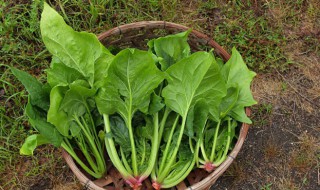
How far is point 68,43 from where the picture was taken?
1.67 metres

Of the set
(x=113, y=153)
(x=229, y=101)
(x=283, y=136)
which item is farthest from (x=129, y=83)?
(x=283, y=136)

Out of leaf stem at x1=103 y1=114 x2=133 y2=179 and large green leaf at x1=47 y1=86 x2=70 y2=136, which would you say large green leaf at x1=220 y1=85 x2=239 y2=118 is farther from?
large green leaf at x1=47 y1=86 x2=70 y2=136

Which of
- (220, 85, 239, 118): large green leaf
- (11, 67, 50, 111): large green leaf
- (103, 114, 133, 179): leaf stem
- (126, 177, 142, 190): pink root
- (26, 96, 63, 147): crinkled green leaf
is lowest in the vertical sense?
(126, 177, 142, 190): pink root

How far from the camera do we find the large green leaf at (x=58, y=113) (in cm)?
157

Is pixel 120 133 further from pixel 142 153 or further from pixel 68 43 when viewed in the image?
pixel 68 43

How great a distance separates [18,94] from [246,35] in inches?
48.6

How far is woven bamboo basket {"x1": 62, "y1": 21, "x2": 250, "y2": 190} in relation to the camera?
5.87 feet

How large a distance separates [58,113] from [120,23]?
0.92m

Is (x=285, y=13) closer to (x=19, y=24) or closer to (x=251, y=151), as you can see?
(x=251, y=151)

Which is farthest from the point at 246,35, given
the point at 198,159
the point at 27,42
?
the point at 27,42

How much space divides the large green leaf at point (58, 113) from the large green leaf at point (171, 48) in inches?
16.9

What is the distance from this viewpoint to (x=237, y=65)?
184cm

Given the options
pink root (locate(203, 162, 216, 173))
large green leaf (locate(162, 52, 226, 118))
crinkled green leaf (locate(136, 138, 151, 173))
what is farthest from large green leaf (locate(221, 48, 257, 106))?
crinkled green leaf (locate(136, 138, 151, 173))

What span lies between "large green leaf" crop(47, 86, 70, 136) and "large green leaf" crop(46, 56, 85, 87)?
0.16 ft
